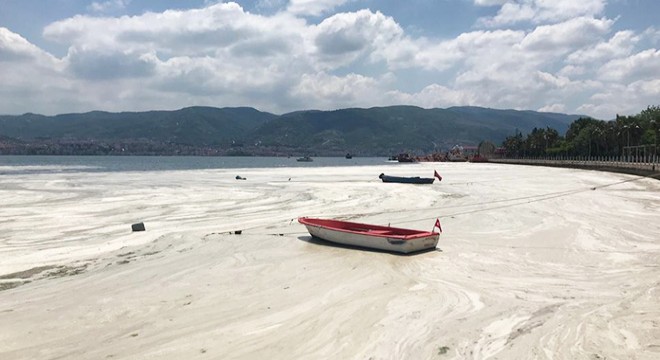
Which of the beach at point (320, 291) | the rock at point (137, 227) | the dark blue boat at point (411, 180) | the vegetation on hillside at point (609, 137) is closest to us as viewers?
the beach at point (320, 291)

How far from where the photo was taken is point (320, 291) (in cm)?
1311

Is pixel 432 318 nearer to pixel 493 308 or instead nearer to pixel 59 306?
pixel 493 308

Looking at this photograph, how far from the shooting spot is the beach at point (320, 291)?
919 cm

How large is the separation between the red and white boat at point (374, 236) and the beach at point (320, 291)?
1.45ft

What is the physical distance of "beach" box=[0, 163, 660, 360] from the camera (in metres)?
9.19

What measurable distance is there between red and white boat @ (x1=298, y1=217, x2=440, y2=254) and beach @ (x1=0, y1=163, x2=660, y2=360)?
1.45 ft

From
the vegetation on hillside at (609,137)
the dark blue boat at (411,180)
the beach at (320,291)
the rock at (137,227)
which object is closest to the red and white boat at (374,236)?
the beach at (320,291)

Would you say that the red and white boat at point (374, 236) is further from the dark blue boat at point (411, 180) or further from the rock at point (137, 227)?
the dark blue boat at point (411, 180)

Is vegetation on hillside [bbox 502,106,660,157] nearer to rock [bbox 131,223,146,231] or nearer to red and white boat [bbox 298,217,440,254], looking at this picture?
red and white boat [bbox 298,217,440,254]

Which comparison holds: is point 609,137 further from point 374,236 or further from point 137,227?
point 137,227

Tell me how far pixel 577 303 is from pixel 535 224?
14.3m

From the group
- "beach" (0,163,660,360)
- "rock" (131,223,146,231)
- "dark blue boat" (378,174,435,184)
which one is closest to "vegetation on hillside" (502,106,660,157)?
"dark blue boat" (378,174,435,184)

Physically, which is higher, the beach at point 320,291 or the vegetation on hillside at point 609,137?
the vegetation on hillside at point 609,137

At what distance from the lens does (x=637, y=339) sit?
9.23 meters
